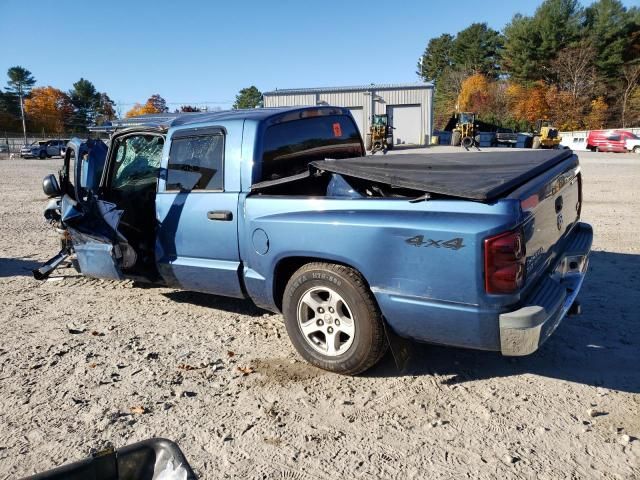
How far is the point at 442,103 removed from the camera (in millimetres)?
83000

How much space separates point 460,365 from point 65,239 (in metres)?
5.05

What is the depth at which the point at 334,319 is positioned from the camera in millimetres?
3635

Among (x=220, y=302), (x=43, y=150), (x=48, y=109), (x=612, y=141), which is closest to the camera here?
(x=220, y=302)

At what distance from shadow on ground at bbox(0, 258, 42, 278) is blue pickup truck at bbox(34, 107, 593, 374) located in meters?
1.78

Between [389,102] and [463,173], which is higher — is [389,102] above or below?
above

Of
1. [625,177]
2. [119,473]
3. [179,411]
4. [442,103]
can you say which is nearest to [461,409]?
[179,411]

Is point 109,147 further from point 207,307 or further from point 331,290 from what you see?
point 331,290

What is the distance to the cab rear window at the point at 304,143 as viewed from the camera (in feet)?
14.2

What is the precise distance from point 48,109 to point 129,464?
326 ft

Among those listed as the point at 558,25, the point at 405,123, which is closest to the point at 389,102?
the point at 405,123

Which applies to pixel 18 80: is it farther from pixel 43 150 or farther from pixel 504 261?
pixel 504 261

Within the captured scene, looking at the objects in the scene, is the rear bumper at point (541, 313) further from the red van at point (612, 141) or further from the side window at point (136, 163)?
the red van at point (612, 141)

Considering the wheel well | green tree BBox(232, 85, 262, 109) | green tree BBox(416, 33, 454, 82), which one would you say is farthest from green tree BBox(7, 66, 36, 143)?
the wheel well

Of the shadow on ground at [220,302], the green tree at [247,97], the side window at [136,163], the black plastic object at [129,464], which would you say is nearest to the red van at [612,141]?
the shadow on ground at [220,302]
